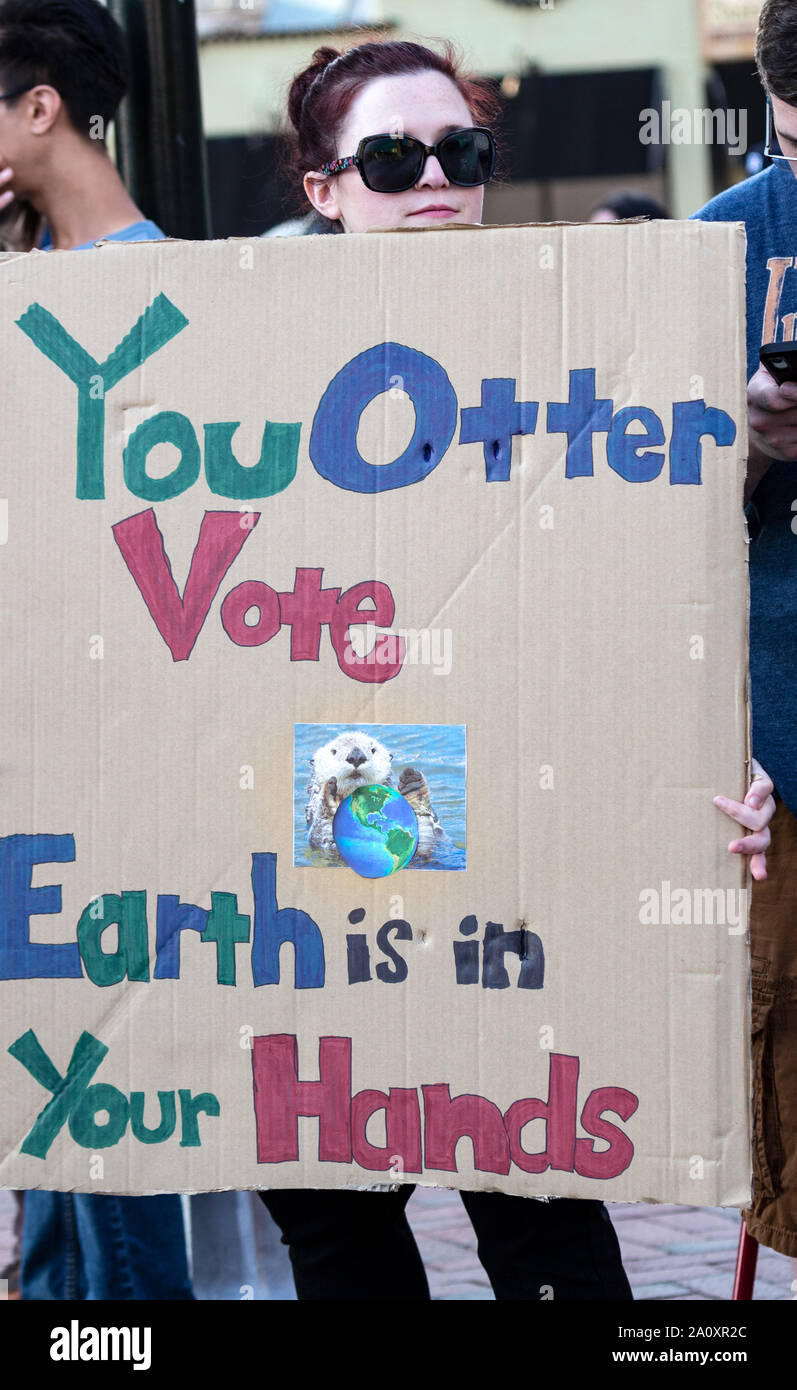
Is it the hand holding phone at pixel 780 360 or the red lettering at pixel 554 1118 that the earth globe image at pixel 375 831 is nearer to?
the red lettering at pixel 554 1118

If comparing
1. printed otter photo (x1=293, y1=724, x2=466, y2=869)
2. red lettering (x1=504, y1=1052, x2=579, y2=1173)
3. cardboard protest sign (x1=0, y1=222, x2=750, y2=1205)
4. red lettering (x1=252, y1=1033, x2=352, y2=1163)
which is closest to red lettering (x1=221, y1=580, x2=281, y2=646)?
cardboard protest sign (x1=0, y1=222, x2=750, y2=1205)

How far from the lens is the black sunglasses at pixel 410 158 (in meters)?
1.57

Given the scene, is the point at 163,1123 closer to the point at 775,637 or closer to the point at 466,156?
the point at 775,637

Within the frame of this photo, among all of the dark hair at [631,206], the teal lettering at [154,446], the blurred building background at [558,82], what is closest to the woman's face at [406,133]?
the teal lettering at [154,446]

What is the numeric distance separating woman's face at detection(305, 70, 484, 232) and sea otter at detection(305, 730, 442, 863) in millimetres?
606

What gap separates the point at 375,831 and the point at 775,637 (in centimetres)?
59

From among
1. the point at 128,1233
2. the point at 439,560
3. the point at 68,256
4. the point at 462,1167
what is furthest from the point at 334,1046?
the point at 128,1233

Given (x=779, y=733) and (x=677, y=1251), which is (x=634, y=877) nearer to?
(x=779, y=733)

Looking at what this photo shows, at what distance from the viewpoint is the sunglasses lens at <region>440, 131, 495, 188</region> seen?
1571mm

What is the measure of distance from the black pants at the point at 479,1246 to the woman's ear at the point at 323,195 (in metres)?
1.14

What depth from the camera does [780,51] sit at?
1548 millimetres

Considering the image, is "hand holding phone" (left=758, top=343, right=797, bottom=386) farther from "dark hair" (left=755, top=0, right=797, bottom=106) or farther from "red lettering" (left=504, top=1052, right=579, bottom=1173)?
"red lettering" (left=504, top=1052, right=579, bottom=1173)

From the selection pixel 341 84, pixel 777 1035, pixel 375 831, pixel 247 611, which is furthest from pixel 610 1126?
pixel 341 84

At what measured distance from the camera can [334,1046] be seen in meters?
1.36
